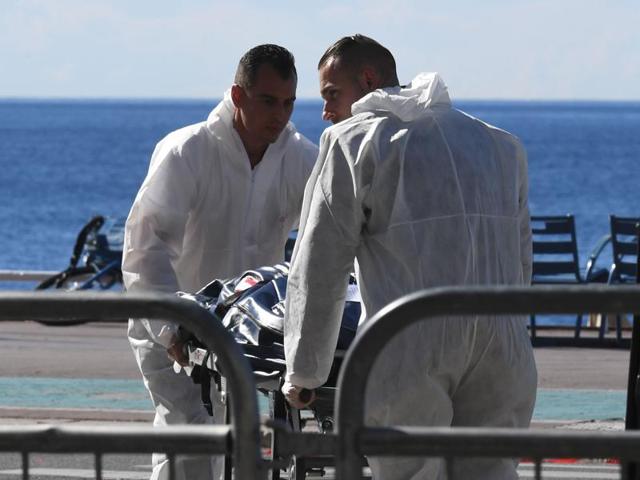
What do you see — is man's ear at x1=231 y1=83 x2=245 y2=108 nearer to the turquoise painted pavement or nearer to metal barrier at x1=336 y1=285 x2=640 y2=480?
metal barrier at x1=336 y1=285 x2=640 y2=480

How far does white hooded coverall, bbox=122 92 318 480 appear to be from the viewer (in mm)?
6246

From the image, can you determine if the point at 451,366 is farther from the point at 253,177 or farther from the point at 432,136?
the point at 253,177

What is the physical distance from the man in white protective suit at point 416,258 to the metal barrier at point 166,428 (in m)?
1.10

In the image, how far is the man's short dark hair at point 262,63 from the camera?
20.8 ft

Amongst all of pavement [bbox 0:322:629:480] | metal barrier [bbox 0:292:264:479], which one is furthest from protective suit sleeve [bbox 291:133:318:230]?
metal barrier [bbox 0:292:264:479]

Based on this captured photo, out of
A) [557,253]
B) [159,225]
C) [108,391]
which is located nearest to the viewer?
[159,225]

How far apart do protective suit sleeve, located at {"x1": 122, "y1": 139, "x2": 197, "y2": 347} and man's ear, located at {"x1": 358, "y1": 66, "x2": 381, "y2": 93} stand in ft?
4.31

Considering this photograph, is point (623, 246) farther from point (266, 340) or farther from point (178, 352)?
point (266, 340)

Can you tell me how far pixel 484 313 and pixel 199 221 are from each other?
3013mm

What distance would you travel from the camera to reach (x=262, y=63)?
634cm

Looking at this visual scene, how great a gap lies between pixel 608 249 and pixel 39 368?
33.7m

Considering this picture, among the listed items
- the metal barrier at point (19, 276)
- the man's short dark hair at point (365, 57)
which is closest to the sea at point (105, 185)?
the metal barrier at point (19, 276)

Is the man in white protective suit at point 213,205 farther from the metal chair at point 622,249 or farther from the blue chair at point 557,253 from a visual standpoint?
the metal chair at point 622,249

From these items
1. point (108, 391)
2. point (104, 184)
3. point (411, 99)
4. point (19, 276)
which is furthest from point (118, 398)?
point (104, 184)
